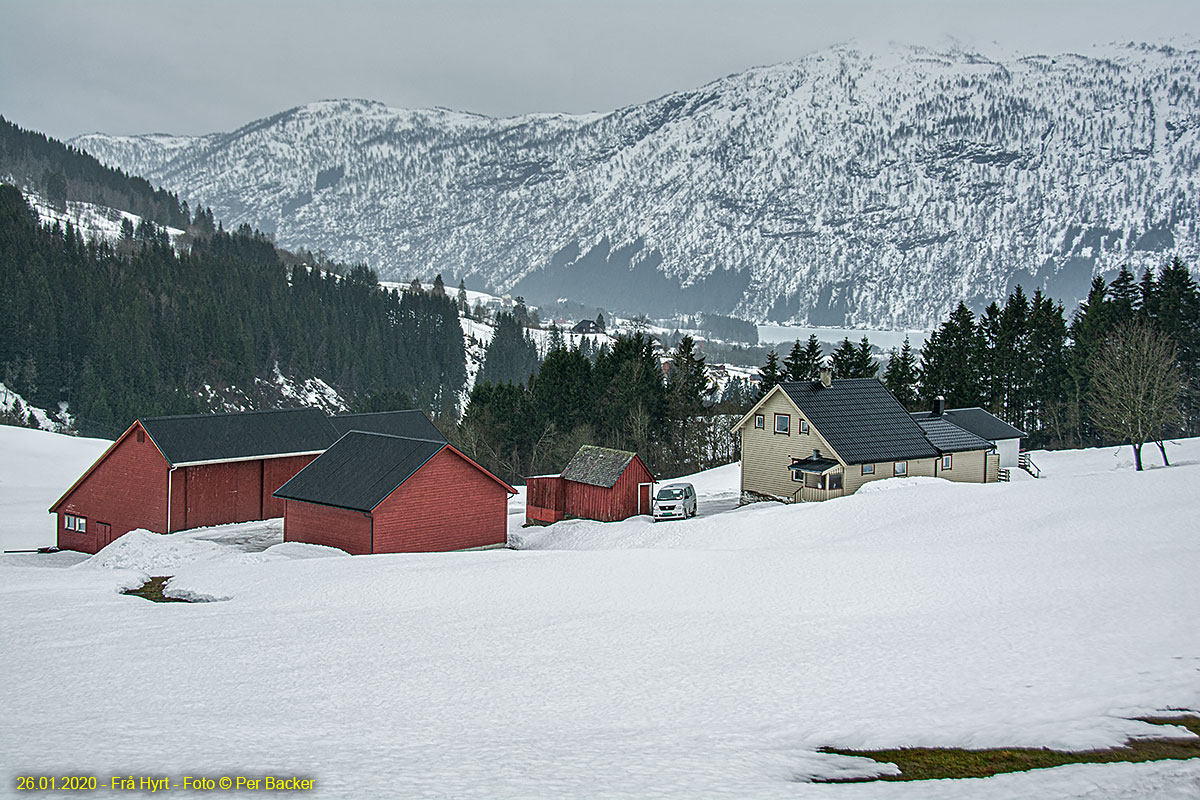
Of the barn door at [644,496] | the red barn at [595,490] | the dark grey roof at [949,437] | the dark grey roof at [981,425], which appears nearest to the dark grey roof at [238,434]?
the red barn at [595,490]

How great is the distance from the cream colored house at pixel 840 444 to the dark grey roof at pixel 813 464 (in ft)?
0.13

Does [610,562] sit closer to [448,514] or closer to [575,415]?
[448,514]

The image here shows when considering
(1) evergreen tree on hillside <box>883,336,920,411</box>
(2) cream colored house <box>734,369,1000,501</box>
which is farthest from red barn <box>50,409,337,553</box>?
(1) evergreen tree on hillside <box>883,336,920,411</box>

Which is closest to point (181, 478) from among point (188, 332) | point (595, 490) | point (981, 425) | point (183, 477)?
point (183, 477)

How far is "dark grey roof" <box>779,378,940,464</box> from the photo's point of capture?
153 feet

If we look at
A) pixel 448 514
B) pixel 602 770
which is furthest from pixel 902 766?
pixel 448 514

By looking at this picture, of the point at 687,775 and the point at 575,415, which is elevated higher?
the point at 575,415

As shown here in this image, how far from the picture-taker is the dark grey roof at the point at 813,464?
4597 centimetres

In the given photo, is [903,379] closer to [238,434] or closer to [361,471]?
[361,471]

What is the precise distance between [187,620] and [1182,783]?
61.4 feet

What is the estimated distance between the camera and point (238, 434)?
43.2 meters

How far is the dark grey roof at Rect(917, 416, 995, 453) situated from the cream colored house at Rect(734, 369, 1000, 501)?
53 mm

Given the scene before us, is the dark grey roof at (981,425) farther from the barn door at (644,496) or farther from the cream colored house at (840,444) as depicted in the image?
the barn door at (644,496)

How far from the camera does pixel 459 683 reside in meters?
16.5
